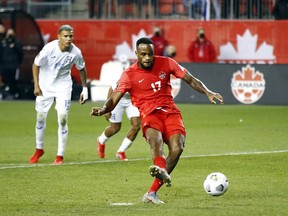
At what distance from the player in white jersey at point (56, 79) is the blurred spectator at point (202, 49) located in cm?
1618

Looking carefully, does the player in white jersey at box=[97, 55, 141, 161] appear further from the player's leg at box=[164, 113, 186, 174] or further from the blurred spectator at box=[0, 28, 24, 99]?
the blurred spectator at box=[0, 28, 24, 99]

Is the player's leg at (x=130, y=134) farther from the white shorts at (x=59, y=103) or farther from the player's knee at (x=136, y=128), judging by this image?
the white shorts at (x=59, y=103)

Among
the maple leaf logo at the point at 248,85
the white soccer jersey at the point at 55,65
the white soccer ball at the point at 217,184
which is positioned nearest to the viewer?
the white soccer ball at the point at 217,184

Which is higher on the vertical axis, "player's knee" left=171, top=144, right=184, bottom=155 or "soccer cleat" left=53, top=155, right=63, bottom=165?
"player's knee" left=171, top=144, right=184, bottom=155

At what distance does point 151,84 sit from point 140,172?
11.2 feet

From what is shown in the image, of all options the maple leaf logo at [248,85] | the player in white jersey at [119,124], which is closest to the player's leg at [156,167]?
the player in white jersey at [119,124]

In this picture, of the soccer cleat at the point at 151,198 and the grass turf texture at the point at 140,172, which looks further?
the soccer cleat at the point at 151,198

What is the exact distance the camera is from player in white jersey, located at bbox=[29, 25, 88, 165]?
18.8 metres

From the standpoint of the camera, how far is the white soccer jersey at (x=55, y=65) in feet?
62.1

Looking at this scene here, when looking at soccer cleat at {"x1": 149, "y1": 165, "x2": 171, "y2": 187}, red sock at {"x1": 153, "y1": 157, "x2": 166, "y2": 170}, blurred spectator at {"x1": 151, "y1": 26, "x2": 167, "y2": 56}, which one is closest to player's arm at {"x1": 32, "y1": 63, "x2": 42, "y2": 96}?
red sock at {"x1": 153, "y1": 157, "x2": 166, "y2": 170}

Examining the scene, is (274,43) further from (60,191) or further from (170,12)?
(60,191)

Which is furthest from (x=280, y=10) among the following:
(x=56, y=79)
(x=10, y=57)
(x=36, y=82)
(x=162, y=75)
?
(x=162, y=75)

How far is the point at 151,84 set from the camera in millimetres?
14000

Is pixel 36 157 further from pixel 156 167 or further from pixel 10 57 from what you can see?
pixel 10 57
